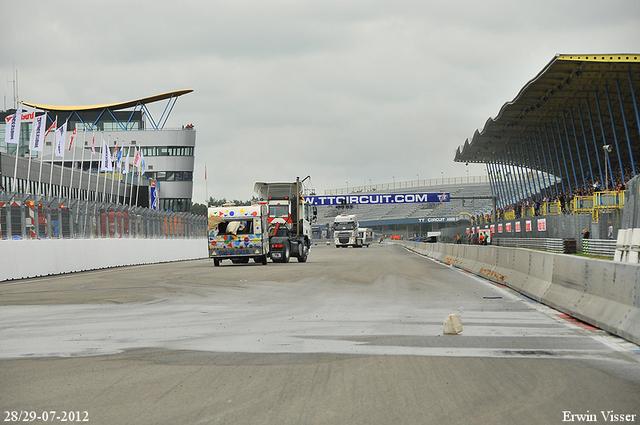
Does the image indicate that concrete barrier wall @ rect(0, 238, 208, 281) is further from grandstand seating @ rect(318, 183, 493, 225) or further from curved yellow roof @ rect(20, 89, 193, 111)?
grandstand seating @ rect(318, 183, 493, 225)

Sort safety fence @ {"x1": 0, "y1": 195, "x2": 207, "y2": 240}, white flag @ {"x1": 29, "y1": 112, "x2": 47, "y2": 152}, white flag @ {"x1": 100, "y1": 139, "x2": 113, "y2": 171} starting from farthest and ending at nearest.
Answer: white flag @ {"x1": 100, "y1": 139, "x2": 113, "y2": 171} < white flag @ {"x1": 29, "y1": 112, "x2": 47, "y2": 152} < safety fence @ {"x1": 0, "y1": 195, "x2": 207, "y2": 240}

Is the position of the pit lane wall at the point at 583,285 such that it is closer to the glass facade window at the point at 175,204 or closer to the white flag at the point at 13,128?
the white flag at the point at 13,128

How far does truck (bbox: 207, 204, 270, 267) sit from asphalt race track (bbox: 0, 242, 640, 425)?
1726 centimetres

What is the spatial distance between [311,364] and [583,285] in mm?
5368

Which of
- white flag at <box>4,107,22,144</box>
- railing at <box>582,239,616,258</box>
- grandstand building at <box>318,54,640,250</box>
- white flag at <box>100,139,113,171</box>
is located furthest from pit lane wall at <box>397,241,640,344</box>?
white flag at <box>100,139,113,171</box>

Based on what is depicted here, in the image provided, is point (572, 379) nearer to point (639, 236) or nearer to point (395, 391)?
point (395, 391)

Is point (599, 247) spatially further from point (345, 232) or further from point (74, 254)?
point (345, 232)

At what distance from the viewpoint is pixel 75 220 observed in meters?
27.6

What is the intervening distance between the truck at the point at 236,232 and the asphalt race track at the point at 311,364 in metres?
17.3

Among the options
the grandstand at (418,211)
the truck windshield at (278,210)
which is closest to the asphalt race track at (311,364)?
the truck windshield at (278,210)

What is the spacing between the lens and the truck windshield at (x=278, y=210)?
33.6 m

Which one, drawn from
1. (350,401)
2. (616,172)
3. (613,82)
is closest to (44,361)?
(350,401)

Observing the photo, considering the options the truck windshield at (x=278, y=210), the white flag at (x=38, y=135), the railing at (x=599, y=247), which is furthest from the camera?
the white flag at (x=38, y=135)

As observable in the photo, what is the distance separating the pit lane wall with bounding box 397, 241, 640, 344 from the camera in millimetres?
8516
